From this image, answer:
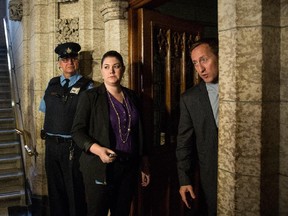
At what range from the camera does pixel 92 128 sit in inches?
83.4

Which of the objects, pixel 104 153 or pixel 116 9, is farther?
pixel 116 9

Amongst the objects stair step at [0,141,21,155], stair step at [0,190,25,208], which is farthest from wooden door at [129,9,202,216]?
stair step at [0,141,21,155]

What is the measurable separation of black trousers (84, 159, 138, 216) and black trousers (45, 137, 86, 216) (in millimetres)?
740

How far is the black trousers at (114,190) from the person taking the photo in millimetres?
2080

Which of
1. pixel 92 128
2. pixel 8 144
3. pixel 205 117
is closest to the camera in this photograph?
pixel 205 117

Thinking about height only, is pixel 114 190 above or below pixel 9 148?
above

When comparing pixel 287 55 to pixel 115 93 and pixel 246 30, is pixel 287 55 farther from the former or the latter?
pixel 115 93

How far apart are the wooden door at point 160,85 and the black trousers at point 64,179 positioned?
58cm

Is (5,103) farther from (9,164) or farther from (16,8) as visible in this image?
(16,8)

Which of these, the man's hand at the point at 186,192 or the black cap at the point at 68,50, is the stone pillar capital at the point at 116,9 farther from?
the man's hand at the point at 186,192

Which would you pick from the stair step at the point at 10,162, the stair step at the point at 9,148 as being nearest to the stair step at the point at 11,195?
the stair step at the point at 10,162

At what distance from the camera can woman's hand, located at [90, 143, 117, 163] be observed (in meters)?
1.86

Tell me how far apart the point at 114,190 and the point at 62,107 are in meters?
1.07

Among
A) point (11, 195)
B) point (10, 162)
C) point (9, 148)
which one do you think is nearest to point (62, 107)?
point (11, 195)
